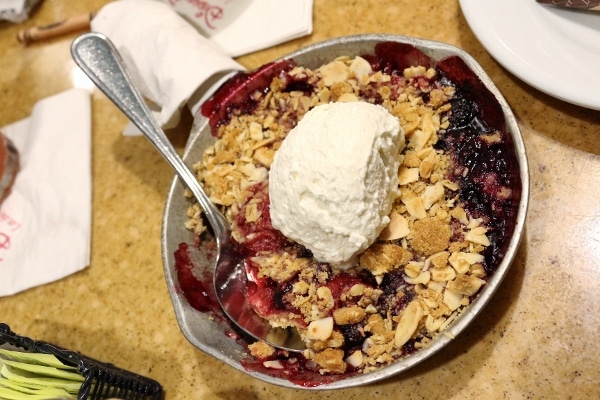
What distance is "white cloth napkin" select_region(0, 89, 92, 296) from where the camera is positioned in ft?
3.93

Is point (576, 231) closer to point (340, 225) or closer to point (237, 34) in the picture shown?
point (340, 225)

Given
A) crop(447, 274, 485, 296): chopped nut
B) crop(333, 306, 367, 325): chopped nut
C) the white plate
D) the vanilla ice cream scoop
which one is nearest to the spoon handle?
the vanilla ice cream scoop

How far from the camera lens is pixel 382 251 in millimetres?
854

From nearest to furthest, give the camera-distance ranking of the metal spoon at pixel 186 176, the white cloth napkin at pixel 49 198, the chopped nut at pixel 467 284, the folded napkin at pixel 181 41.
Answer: the chopped nut at pixel 467 284 < the metal spoon at pixel 186 176 < the folded napkin at pixel 181 41 < the white cloth napkin at pixel 49 198

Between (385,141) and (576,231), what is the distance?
13.4 inches

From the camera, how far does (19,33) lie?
1.46 m

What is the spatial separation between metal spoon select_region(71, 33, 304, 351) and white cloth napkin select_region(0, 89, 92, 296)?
28 centimetres

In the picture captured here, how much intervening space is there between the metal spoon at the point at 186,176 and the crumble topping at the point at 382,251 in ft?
0.08

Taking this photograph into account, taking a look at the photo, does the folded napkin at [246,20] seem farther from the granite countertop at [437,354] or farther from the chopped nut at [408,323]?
the chopped nut at [408,323]

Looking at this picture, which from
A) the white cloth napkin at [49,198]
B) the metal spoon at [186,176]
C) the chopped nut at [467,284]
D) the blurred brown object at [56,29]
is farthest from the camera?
the blurred brown object at [56,29]

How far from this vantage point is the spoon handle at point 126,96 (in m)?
0.99

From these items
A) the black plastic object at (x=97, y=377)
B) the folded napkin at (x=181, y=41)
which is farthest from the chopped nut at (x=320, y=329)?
the folded napkin at (x=181, y=41)

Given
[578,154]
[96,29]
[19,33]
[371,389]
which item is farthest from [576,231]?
[19,33]

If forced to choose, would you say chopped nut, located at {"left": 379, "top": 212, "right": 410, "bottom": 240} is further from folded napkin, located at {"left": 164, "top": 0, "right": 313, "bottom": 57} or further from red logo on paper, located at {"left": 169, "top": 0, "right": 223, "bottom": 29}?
red logo on paper, located at {"left": 169, "top": 0, "right": 223, "bottom": 29}
